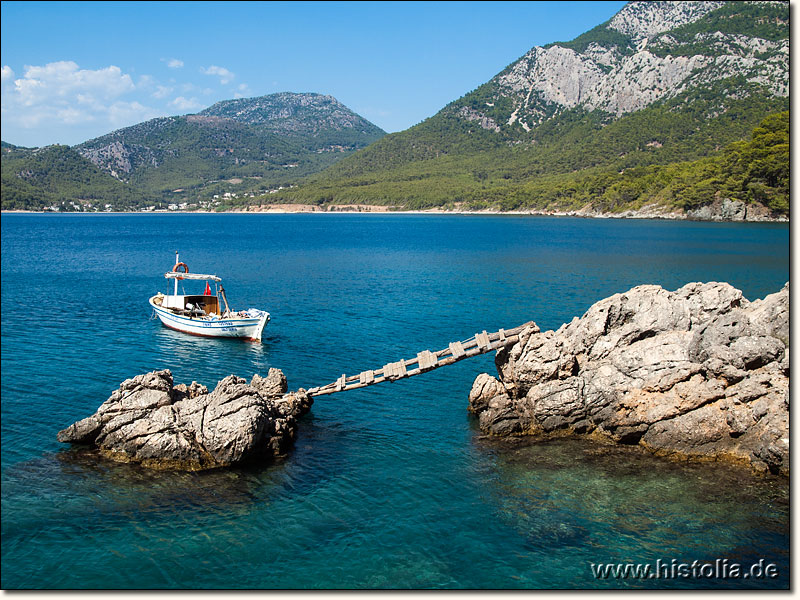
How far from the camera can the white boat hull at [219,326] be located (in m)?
39.3

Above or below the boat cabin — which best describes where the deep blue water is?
below

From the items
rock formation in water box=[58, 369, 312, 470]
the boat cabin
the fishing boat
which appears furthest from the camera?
the boat cabin

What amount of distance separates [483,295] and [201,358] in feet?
89.1

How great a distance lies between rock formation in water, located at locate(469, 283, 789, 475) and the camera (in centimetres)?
2142

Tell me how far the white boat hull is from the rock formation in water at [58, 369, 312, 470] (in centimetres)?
1601

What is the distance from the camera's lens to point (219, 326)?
132 ft

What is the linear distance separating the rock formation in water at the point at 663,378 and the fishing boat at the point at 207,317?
18.8 m

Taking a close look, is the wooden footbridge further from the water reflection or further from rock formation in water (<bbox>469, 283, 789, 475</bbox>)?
the water reflection

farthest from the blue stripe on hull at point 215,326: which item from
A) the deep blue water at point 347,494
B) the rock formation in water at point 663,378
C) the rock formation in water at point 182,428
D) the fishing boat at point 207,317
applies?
the rock formation in water at point 663,378

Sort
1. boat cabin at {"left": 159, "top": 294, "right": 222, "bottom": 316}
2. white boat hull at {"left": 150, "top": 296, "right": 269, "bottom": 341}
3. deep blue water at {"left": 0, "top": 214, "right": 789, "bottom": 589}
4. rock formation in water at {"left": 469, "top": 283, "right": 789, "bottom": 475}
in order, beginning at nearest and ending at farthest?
1. deep blue water at {"left": 0, "top": 214, "right": 789, "bottom": 589}
2. rock formation in water at {"left": 469, "top": 283, "right": 789, "bottom": 475}
3. white boat hull at {"left": 150, "top": 296, "right": 269, "bottom": 341}
4. boat cabin at {"left": 159, "top": 294, "right": 222, "bottom": 316}

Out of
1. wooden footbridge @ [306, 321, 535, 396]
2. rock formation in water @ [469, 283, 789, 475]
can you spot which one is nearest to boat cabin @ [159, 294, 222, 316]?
wooden footbridge @ [306, 321, 535, 396]

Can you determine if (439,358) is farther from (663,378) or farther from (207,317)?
(207,317)

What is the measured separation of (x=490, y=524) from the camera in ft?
56.8

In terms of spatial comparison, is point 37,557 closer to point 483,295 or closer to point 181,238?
point 483,295
